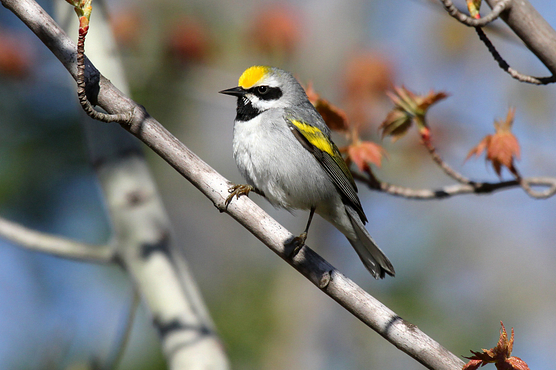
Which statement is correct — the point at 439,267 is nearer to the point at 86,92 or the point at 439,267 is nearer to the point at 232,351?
the point at 232,351

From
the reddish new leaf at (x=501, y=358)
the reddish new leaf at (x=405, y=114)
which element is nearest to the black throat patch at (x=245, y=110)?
the reddish new leaf at (x=405, y=114)

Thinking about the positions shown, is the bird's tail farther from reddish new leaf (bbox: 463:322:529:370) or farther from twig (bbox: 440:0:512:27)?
twig (bbox: 440:0:512:27)

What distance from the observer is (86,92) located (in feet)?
7.83

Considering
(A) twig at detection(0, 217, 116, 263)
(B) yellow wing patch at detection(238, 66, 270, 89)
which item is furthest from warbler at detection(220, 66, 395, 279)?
(A) twig at detection(0, 217, 116, 263)

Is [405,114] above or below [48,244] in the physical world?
above

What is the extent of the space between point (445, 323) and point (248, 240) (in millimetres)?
4296

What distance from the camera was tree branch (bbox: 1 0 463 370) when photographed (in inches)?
90.7

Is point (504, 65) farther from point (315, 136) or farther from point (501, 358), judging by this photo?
point (315, 136)

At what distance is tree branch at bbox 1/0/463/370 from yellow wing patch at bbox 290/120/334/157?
4.27 ft

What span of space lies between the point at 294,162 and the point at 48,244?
1.84 m

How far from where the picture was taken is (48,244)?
3.51 metres

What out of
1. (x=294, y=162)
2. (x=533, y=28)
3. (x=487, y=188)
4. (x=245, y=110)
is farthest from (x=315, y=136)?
(x=533, y=28)

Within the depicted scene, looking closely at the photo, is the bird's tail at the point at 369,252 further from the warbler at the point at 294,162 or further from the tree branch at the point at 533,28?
the tree branch at the point at 533,28

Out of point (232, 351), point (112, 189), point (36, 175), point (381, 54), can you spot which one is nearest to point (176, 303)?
point (112, 189)
